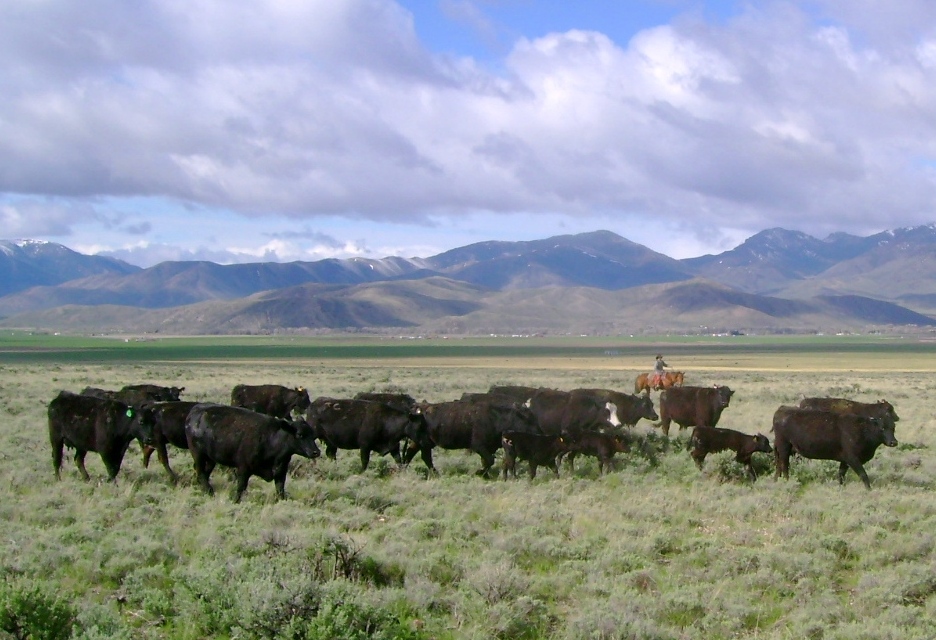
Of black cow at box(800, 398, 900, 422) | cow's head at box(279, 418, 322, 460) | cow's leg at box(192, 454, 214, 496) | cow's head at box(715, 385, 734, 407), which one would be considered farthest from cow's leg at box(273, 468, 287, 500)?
cow's head at box(715, 385, 734, 407)

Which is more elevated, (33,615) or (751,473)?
(33,615)

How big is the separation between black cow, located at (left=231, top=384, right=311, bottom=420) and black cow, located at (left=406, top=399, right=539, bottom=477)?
16.2 feet

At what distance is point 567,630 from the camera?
727 cm

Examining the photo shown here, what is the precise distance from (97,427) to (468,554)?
6800 mm

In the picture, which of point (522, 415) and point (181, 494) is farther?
point (522, 415)

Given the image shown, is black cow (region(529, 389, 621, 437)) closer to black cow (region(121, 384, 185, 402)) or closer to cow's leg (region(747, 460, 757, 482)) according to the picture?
cow's leg (region(747, 460, 757, 482))

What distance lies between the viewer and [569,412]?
17797 mm

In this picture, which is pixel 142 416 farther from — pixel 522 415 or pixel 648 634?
pixel 648 634

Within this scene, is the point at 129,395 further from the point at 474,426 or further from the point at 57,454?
the point at 474,426

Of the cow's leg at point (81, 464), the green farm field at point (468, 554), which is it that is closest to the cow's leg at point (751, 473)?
the green farm field at point (468, 554)

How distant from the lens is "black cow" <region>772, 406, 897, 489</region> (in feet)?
44.8

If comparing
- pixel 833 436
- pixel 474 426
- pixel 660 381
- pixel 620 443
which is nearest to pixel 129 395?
pixel 474 426

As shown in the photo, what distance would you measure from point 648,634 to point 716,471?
8051mm

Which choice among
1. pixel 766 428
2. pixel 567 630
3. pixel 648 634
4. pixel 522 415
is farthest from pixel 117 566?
pixel 766 428
